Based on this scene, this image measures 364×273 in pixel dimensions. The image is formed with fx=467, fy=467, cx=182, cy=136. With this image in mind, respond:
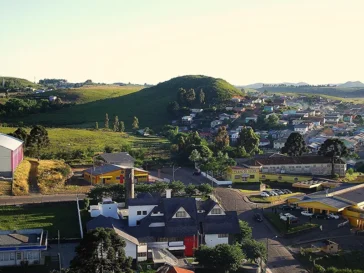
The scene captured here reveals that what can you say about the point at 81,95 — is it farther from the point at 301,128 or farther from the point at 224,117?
the point at 301,128

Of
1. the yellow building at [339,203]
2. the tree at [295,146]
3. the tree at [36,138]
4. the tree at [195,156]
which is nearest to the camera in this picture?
the yellow building at [339,203]

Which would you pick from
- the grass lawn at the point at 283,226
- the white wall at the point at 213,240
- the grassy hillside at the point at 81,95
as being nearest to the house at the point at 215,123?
the grassy hillside at the point at 81,95

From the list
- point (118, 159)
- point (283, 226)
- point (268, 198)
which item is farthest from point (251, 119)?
point (283, 226)

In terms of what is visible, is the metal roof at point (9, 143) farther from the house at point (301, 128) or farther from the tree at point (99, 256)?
the house at point (301, 128)

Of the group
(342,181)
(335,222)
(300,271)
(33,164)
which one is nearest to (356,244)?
(335,222)

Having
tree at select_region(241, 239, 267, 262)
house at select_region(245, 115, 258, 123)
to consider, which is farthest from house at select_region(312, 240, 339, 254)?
house at select_region(245, 115, 258, 123)

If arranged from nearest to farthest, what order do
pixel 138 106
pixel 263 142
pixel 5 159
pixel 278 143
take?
pixel 5 159, pixel 278 143, pixel 263 142, pixel 138 106

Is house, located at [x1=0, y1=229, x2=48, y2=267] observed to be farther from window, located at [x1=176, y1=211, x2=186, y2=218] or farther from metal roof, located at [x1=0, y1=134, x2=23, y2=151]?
metal roof, located at [x1=0, y1=134, x2=23, y2=151]

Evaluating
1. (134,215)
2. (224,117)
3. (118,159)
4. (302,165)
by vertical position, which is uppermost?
(224,117)
